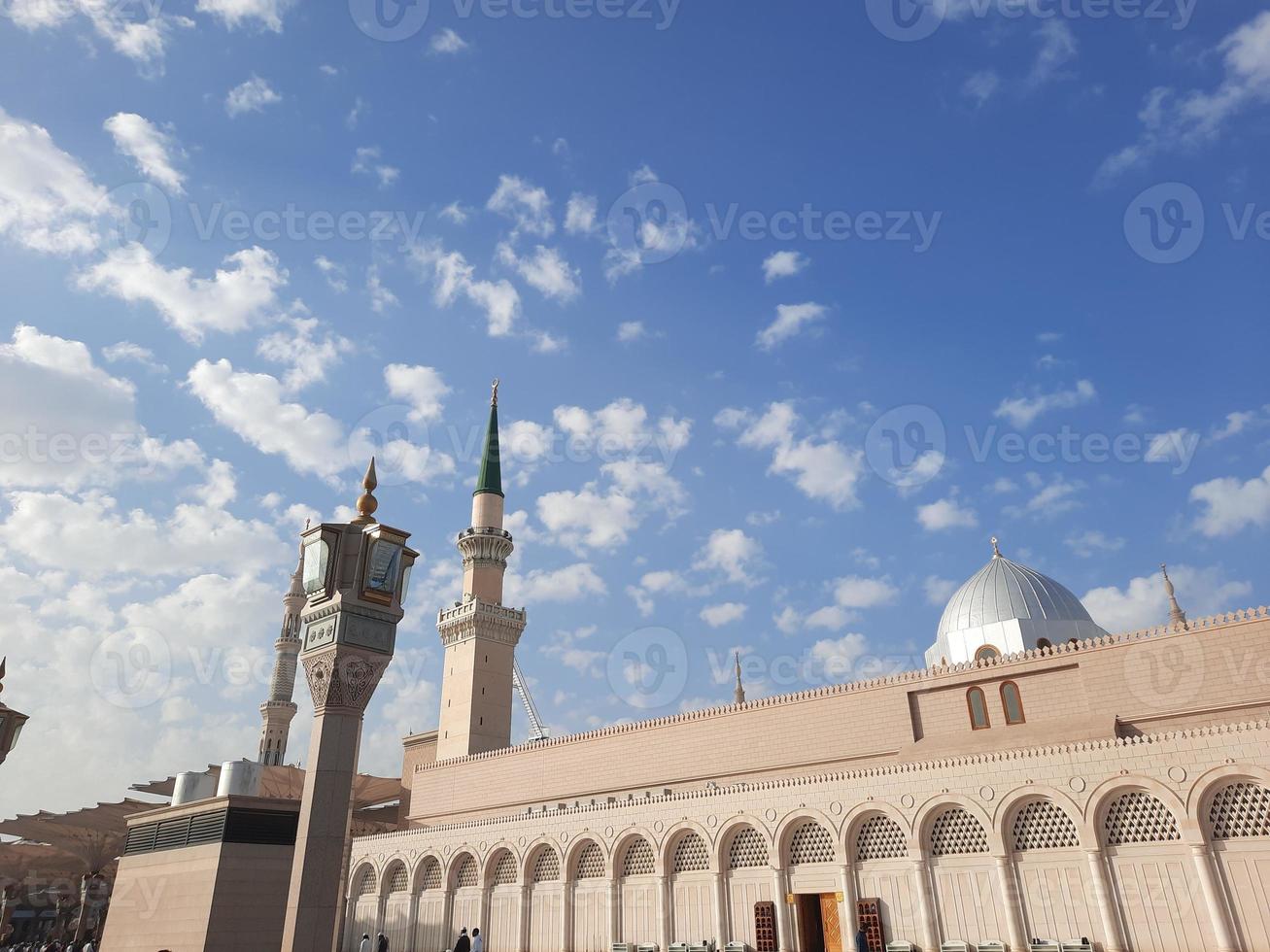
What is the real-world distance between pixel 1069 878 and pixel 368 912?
24.7 meters

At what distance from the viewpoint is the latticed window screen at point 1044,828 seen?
62.4 feet

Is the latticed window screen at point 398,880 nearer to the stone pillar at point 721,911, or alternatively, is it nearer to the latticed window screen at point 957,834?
the stone pillar at point 721,911

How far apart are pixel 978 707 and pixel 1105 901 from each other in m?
6.93

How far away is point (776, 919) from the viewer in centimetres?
2228

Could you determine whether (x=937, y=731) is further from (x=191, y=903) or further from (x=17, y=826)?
(x=17, y=826)

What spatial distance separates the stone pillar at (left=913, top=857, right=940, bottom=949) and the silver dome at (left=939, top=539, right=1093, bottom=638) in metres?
12.4

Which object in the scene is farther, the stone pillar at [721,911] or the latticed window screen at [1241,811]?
the stone pillar at [721,911]

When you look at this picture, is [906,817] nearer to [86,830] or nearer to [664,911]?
[664,911]

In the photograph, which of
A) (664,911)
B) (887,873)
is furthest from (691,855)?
(887,873)

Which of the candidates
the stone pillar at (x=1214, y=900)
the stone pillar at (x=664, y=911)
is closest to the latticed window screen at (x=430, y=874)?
the stone pillar at (x=664, y=911)

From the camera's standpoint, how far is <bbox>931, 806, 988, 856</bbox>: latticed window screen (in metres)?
20.1

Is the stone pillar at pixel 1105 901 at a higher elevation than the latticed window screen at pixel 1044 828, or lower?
lower

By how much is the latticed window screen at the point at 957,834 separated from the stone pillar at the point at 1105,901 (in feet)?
7.43

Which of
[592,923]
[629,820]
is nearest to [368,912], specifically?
[592,923]
